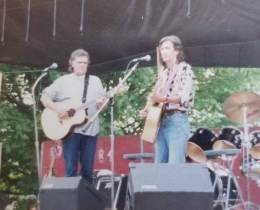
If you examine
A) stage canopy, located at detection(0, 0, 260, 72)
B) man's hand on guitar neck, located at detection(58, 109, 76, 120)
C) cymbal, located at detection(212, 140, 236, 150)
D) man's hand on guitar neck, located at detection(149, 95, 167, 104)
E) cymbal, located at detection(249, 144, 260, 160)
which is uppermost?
stage canopy, located at detection(0, 0, 260, 72)

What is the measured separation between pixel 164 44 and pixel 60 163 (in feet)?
10.1

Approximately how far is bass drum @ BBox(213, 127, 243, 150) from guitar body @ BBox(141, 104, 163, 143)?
1735 mm

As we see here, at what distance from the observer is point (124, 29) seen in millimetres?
5477

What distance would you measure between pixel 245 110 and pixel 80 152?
1772 millimetres

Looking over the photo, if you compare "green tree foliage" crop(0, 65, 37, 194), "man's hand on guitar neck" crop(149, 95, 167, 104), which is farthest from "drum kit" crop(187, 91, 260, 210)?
"green tree foliage" crop(0, 65, 37, 194)

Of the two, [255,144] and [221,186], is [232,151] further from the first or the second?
[255,144]

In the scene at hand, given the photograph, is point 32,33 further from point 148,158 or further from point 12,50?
point 148,158

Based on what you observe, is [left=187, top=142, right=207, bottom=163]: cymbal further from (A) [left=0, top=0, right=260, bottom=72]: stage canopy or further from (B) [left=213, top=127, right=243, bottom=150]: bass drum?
(A) [left=0, top=0, right=260, bottom=72]: stage canopy

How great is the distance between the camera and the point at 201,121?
894 centimetres

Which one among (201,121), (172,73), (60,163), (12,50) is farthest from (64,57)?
(201,121)

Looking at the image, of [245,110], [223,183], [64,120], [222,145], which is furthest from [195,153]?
[64,120]

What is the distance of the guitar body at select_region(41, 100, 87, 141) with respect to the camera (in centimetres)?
464

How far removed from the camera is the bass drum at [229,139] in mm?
5520

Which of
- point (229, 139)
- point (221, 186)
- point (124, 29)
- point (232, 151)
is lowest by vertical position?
point (221, 186)
